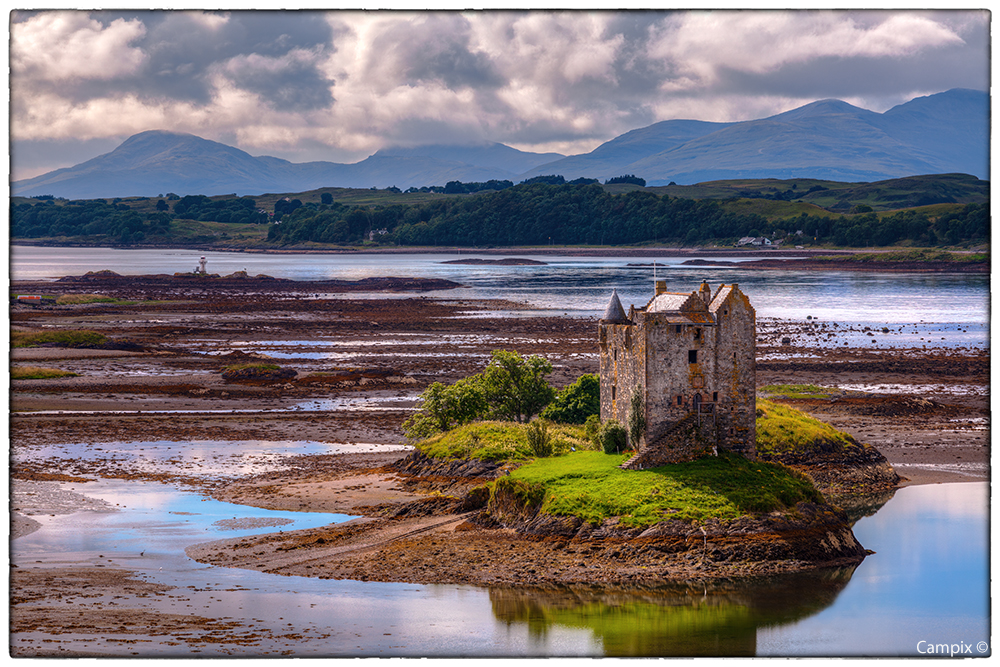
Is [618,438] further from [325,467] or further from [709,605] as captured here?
[325,467]

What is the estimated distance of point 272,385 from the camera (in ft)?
242

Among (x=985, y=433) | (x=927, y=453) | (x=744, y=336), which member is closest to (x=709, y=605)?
(x=744, y=336)

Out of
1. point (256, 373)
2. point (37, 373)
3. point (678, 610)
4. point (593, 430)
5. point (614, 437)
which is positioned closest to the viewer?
point (678, 610)

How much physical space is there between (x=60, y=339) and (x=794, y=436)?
224 feet

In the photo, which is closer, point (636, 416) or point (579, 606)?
point (579, 606)

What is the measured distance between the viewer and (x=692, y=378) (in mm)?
36156

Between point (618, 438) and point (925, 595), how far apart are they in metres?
11.4

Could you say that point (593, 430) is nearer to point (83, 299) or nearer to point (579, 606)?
point (579, 606)

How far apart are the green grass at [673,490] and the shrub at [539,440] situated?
205 inches

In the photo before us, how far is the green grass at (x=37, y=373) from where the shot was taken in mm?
72938

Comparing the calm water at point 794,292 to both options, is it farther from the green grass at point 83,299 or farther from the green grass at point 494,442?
the green grass at point 494,442

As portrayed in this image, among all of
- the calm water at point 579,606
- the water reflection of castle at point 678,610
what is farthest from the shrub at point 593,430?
the calm water at point 579,606

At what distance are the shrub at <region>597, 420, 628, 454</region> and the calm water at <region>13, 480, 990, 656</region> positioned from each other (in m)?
6.78

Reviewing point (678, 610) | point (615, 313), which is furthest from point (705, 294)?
point (678, 610)
